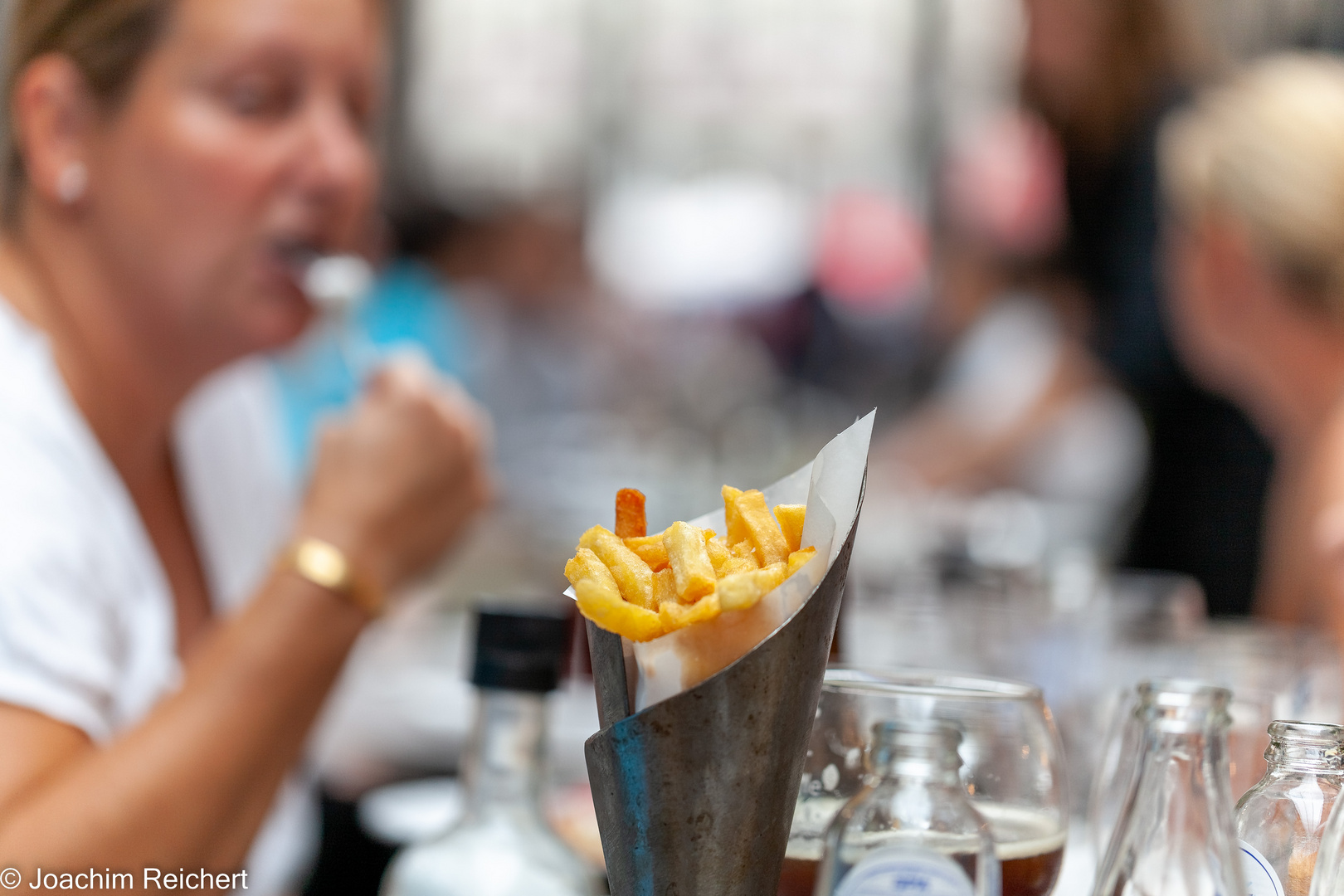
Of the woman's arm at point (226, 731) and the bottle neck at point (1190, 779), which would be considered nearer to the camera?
the bottle neck at point (1190, 779)

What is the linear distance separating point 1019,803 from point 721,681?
0.20m

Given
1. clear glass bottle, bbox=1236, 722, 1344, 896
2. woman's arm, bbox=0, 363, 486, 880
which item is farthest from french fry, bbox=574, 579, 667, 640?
woman's arm, bbox=0, 363, 486, 880

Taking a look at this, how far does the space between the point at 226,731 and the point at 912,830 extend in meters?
0.58

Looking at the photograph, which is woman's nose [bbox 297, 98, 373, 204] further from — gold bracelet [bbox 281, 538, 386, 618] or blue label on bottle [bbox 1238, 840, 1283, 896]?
blue label on bottle [bbox 1238, 840, 1283, 896]

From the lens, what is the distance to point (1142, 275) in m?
2.26

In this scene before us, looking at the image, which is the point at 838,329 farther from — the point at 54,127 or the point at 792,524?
the point at 792,524

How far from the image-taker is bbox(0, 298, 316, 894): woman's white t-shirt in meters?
0.90

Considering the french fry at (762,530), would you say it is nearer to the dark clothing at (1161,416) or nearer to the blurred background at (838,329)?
the blurred background at (838,329)

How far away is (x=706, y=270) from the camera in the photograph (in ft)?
23.5

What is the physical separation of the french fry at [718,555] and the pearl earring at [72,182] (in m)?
0.93

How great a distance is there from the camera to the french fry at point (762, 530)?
17.2 inches

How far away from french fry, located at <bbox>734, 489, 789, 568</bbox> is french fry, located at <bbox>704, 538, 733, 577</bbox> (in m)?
0.01

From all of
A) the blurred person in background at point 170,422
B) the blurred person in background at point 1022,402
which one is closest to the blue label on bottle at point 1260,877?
the blurred person in background at point 170,422

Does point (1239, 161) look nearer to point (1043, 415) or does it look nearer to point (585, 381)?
point (1043, 415)
